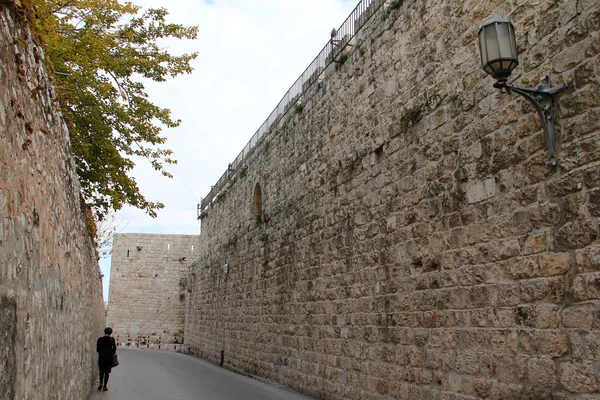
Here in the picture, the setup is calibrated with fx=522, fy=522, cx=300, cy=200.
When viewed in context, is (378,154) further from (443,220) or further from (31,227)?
(31,227)

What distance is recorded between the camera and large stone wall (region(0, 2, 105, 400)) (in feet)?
9.22

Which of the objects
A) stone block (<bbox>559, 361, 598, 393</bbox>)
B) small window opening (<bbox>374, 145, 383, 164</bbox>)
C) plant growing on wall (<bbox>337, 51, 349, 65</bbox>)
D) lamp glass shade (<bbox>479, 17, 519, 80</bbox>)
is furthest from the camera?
plant growing on wall (<bbox>337, 51, 349, 65</bbox>)

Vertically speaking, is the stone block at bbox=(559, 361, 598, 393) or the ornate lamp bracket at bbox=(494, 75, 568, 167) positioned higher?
the ornate lamp bracket at bbox=(494, 75, 568, 167)

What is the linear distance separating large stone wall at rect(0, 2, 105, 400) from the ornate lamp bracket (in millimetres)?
3573

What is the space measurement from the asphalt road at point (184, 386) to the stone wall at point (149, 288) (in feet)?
42.2

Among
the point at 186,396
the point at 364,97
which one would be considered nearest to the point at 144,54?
the point at 364,97

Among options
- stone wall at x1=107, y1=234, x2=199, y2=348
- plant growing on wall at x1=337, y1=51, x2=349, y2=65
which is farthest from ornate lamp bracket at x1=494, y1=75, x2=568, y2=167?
stone wall at x1=107, y1=234, x2=199, y2=348

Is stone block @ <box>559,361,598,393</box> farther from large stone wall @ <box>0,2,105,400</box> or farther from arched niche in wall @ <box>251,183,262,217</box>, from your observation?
arched niche in wall @ <box>251,183,262,217</box>

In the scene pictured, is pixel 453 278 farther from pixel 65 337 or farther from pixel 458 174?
pixel 65 337

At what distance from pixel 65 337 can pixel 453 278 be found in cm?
409

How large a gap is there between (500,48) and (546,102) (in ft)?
2.00

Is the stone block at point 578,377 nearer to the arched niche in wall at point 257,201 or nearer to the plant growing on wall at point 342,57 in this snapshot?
the plant growing on wall at point 342,57

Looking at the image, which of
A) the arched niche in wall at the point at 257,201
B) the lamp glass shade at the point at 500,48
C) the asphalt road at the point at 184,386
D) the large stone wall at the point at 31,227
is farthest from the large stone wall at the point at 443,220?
the large stone wall at the point at 31,227

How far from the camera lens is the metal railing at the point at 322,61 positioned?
8.09 metres
